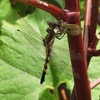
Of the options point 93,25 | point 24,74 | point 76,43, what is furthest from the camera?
point 24,74

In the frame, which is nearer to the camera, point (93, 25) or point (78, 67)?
point (78, 67)

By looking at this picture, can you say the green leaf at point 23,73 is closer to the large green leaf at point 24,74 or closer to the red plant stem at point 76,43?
the large green leaf at point 24,74

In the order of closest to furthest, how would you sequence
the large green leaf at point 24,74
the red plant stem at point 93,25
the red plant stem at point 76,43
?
the red plant stem at point 76,43 → the red plant stem at point 93,25 → the large green leaf at point 24,74

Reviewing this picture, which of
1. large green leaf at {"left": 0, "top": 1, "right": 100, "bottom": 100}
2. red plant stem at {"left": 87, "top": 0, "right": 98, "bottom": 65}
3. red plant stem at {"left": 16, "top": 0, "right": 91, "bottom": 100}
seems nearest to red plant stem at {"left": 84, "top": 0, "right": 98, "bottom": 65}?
red plant stem at {"left": 87, "top": 0, "right": 98, "bottom": 65}

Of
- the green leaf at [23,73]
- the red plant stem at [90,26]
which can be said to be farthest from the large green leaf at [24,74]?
the red plant stem at [90,26]

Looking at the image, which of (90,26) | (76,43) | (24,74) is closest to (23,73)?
(24,74)

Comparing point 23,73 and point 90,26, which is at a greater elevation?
point 90,26

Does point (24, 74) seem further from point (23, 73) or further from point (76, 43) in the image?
point (76, 43)

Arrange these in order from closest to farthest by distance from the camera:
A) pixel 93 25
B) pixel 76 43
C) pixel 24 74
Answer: pixel 76 43 < pixel 93 25 < pixel 24 74

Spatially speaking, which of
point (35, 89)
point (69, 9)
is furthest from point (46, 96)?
point (69, 9)
